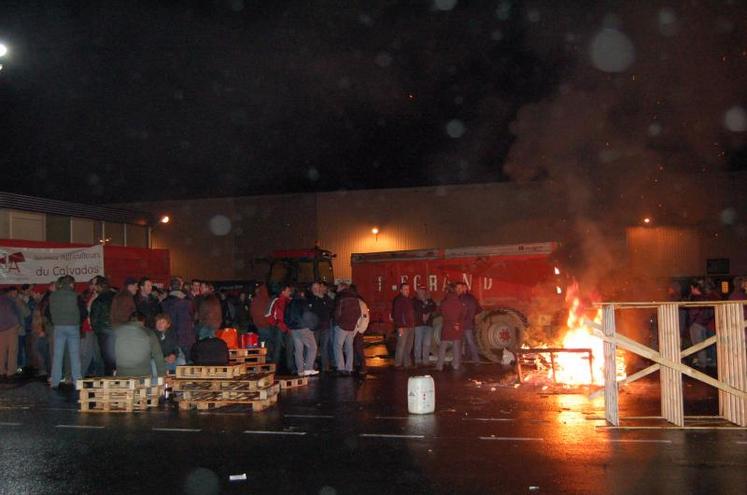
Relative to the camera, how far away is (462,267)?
711 inches

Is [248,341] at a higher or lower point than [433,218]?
lower

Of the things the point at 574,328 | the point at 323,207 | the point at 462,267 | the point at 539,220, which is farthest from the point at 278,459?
the point at 323,207

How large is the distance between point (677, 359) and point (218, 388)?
6.36 metres

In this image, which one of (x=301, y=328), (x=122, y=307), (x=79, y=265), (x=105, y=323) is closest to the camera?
(x=122, y=307)

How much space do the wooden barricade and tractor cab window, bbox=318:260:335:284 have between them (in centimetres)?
1408

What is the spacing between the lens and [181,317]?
12453 millimetres

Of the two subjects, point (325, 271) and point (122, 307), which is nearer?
point (122, 307)

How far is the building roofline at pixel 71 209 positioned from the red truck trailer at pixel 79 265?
1.99 metres

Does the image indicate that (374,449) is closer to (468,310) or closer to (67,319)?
(67,319)

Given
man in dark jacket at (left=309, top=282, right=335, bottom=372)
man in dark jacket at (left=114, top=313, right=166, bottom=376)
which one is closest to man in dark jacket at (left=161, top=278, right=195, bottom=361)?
man in dark jacket at (left=114, top=313, right=166, bottom=376)

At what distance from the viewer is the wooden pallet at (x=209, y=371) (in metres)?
10.3

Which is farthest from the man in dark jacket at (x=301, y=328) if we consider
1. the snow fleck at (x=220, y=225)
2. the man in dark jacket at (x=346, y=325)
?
the snow fleck at (x=220, y=225)

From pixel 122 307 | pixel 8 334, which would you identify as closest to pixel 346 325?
pixel 122 307

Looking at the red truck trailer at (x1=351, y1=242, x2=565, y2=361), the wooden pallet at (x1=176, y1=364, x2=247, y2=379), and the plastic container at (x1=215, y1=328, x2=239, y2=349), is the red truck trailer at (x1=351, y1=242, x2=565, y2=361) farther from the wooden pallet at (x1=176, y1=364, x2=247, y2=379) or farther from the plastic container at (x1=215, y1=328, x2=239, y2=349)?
the wooden pallet at (x1=176, y1=364, x2=247, y2=379)
